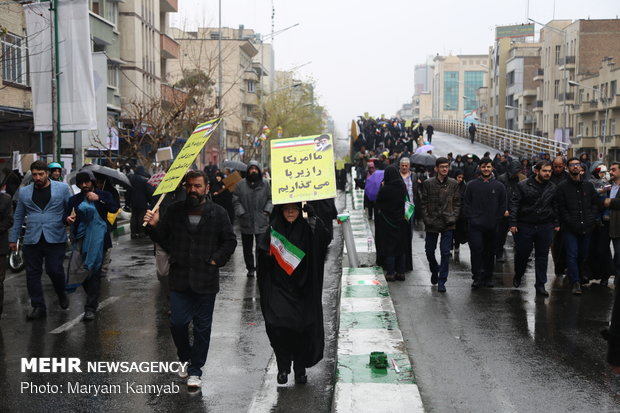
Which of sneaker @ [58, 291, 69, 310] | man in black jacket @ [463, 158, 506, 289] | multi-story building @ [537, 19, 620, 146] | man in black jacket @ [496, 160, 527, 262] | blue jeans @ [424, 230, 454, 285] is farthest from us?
multi-story building @ [537, 19, 620, 146]

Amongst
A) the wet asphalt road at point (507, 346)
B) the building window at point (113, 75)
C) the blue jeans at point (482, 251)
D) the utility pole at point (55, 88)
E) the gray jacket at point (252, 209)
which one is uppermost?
the building window at point (113, 75)

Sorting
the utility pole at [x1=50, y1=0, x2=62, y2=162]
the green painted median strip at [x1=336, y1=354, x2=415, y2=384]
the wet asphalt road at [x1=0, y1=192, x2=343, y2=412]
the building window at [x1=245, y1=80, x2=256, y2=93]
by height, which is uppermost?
the building window at [x1=245, y1=80, x2=256, y2=93]

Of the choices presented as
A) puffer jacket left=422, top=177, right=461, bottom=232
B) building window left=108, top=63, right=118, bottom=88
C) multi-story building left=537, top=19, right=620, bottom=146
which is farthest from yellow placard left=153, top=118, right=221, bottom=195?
multi-story building left=537, top=19, right=620, bottom=146

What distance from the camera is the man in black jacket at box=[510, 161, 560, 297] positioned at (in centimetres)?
1043

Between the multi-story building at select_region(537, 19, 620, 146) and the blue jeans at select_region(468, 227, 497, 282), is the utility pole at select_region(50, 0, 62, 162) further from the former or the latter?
the multi-story building at select_region(537, 19, 620, 146)

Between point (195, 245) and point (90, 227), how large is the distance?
3.30 metres

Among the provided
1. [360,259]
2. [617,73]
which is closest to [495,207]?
[360,259]

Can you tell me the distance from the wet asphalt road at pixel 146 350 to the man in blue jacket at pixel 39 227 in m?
0.39

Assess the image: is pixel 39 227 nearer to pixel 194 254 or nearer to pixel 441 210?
pixel 194 254

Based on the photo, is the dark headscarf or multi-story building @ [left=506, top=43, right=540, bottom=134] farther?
multi-story building @ [left=506, top=43, right=540, bottom=134]

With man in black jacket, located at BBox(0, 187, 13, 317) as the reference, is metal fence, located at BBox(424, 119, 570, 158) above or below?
above

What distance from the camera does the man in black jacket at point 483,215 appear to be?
35.0ft

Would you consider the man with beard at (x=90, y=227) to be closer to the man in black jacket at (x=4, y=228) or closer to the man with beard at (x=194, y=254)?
the man in black jacket at (x=4, y=228)

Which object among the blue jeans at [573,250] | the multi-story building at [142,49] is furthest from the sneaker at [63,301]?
the multi-story building at [142,49]
